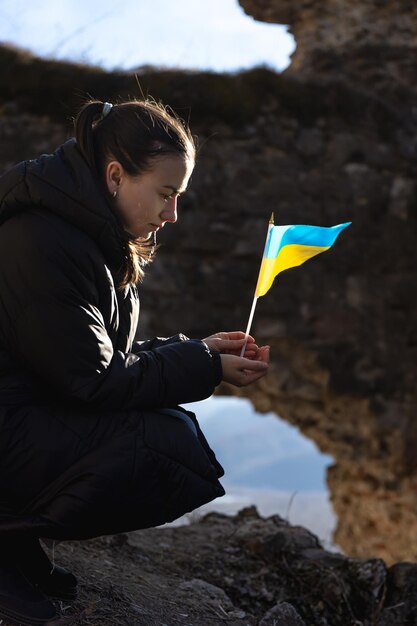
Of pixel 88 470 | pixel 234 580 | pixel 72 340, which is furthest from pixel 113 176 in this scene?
pixel 234 580

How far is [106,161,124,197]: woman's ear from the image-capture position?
183 centimetres

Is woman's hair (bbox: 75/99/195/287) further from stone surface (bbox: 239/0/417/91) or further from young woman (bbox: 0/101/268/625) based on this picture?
stone surface (bbox: 239/0/417/91)

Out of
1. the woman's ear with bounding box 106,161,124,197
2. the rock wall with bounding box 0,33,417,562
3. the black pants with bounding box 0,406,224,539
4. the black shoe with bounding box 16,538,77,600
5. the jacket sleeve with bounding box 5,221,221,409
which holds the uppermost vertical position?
the rock wall with bounding box 0,33,417,562

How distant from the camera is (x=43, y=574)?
A: 1912 mm

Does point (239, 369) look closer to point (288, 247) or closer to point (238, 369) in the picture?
point (238, 369)

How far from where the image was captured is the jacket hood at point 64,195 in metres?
1.71

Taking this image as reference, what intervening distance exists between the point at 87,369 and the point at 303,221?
4432mm

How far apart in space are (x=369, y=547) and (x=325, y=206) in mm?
2910

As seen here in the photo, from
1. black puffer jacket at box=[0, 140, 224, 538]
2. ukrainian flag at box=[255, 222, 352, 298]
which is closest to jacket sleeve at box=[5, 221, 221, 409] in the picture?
black puffer jacket at box=[0, 140, 224, 538]


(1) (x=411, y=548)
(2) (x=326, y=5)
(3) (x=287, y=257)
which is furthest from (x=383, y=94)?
(3) (x=287, y=257)

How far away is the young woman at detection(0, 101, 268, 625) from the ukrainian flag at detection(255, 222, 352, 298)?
0.36 meters

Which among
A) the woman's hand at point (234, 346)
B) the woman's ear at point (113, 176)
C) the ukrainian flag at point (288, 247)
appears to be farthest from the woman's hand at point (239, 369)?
the woman's ear at point (113, 176)

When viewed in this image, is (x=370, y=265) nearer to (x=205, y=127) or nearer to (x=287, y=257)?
(x=205, y=127)

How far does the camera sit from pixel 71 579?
198 centimetres
